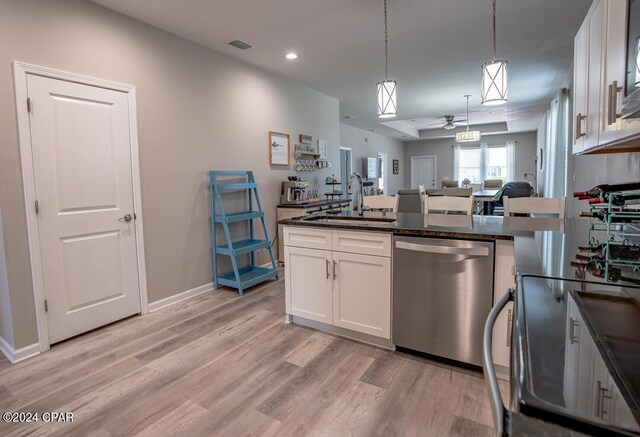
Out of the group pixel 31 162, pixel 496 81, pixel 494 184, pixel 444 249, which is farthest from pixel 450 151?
pixel 31 162

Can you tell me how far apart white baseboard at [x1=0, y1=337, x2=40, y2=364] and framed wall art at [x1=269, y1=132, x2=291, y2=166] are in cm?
314

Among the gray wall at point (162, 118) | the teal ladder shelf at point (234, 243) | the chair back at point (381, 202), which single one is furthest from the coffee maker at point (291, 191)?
the chair back at point (381, 202)

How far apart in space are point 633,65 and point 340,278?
1.93 meters

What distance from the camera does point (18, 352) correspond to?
8.02ft

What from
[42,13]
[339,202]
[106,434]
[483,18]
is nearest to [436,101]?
[339,202]

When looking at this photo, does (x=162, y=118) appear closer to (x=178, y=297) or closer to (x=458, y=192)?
(x=178, y=297)

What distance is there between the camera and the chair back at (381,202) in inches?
138

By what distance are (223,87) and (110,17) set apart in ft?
4.20

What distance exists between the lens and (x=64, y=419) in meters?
1.84

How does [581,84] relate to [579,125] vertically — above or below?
above

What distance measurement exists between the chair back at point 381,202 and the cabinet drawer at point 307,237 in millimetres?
1035

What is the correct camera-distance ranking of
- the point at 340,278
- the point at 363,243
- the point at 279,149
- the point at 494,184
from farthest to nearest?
1. the point at 494,184
2. the point at 279,149
3. the point at 340,278
4. the point at 363,243

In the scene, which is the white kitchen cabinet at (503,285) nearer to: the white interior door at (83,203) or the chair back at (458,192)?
the white interior door at (83,203)

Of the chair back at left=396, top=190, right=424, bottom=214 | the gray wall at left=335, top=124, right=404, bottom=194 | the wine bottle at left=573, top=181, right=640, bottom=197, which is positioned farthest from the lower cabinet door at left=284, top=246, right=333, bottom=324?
the gray wall at left=335, top=124, right=404, bottom=194
